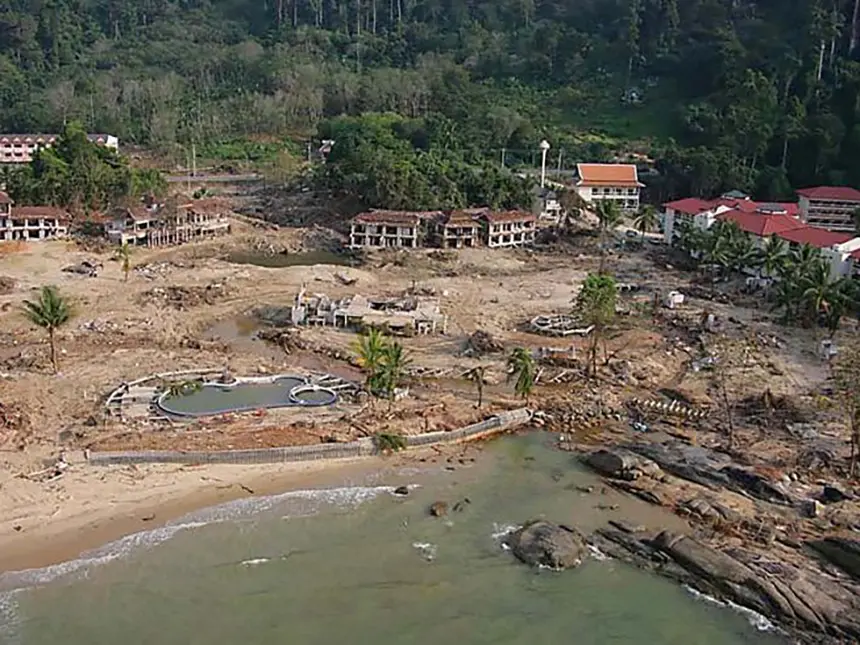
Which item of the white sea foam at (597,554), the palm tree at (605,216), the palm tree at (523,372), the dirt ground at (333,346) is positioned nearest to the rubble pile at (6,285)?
the dirt ground at (333,346)

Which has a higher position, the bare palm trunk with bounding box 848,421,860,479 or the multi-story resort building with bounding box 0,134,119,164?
the multi-story resort building with bounding box 0,134,119,164

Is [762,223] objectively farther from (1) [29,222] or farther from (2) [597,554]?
(1) [29,222]

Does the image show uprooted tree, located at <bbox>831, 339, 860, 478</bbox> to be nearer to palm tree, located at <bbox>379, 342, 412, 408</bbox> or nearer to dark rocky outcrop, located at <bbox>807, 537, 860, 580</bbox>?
dark rocky outcrop, located at <bbox>807, 537, 860, 580</bbox>

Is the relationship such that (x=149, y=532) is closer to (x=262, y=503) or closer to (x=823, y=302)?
(x=262, y=503)

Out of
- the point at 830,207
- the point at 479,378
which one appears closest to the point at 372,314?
the point at 479,378

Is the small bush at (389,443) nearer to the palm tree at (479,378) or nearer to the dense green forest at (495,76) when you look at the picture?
the palm tree at (479,378)

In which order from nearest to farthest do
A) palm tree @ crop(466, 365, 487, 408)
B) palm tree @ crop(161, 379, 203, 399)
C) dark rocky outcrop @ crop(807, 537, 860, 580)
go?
dark rocky outcrop @ crop(807, 537, 860, 580), palm tree @ crop(161, 379, 203, 399), palm tree @ crop(466, 365, 487, 408)

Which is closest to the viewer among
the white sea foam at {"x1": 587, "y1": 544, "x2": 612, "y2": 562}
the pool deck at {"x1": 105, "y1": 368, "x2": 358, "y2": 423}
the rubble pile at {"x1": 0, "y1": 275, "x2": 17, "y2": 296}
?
the white sea foam at {"x1": 587, "y1": 544, "x2": 612, "y2": 562}

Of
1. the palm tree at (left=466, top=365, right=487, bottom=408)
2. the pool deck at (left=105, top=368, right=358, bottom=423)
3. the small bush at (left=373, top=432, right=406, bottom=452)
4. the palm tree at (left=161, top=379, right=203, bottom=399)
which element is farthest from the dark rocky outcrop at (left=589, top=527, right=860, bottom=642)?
the palm tree at (left=161, top=379, right=203, bottom=399)

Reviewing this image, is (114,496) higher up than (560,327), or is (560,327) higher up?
(560,327)
